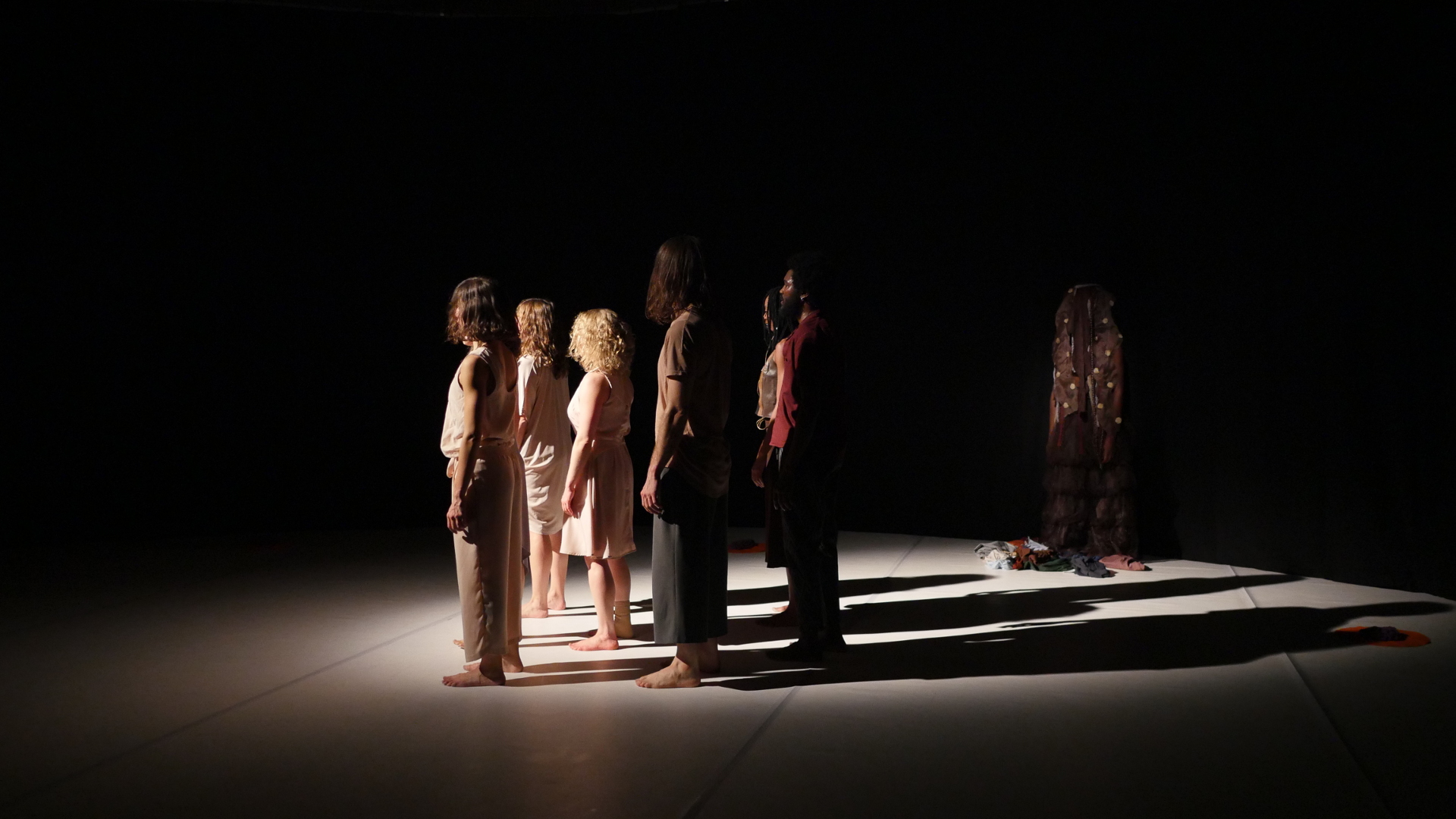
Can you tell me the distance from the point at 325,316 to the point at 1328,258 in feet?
23.1

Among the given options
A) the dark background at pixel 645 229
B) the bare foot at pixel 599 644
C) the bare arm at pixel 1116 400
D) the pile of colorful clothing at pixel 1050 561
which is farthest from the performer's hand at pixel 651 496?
the dark background at pixel 645 229

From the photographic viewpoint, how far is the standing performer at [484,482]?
3910mm

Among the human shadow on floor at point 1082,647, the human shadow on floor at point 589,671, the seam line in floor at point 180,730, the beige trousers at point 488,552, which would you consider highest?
the beige trousers at point 488,552

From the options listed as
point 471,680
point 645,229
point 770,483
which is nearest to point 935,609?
point 770,483

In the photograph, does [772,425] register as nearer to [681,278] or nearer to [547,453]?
[547,453]

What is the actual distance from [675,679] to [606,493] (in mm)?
1067

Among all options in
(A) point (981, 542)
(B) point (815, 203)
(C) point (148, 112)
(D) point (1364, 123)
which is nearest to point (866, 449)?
(A) point (981, 542)

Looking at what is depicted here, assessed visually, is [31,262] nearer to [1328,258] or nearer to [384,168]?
[384,168]

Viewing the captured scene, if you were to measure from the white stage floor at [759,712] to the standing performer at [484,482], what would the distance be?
8.7 inches

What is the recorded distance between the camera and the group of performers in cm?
394

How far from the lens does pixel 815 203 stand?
8.64 metres

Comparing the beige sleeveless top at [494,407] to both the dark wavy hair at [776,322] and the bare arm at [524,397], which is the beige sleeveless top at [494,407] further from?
the dark wavy hair at [776,322]

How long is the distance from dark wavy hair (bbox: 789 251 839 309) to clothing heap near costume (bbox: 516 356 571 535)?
123 centimetres

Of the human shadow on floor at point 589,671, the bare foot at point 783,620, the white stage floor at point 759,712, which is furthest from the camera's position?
the bare foot at point 783,620
